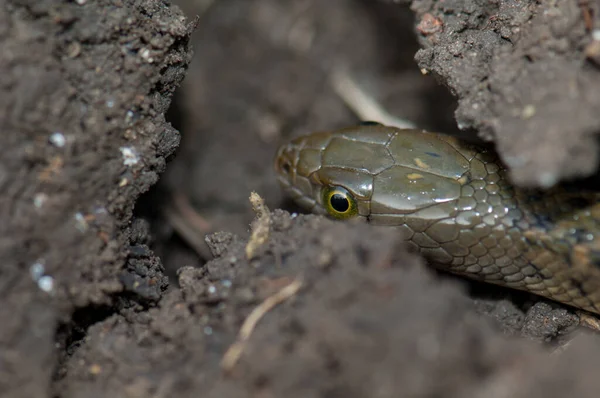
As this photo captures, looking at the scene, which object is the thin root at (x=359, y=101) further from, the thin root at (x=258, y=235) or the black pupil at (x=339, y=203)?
the thin root at (x=258, y=235)

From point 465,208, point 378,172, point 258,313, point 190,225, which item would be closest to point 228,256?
point 258,313

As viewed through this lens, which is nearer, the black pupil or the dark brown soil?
the dark brown soil

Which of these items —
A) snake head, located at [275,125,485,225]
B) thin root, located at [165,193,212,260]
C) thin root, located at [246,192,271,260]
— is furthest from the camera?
thin root, located at [165,193,212,260]

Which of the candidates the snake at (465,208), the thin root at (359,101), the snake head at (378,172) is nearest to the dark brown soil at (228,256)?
the snake at (465,208)

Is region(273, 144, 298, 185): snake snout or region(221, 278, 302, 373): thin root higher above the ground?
region(221, 278, 302, 373): thin root

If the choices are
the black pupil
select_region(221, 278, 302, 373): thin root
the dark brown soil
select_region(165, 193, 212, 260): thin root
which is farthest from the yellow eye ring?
select_region(221, 278, 302, 373): thin root

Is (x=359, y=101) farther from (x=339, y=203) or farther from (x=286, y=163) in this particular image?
(x=339, y=203)

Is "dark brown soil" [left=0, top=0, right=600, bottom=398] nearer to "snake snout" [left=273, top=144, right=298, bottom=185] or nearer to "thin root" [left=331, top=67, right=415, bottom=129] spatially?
"snake snout" [left=273, top=144, right=298, bottom=185]
